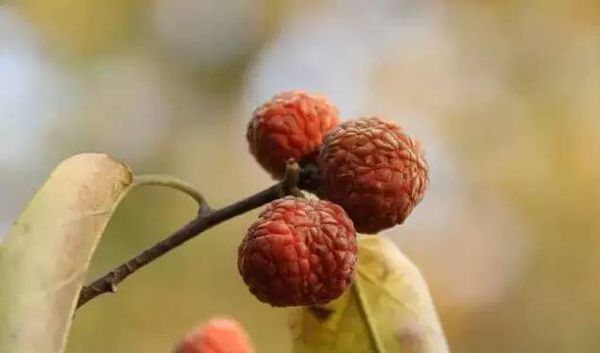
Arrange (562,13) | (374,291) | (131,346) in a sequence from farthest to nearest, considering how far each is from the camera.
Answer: (562,13)
(131,346)
(374,291)

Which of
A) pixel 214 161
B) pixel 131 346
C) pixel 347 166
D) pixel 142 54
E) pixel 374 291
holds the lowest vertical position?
pixel 131 346

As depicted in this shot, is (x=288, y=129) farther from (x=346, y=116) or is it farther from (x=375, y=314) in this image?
(x=346, y=116)

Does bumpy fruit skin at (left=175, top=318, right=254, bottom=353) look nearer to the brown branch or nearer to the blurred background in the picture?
the brown branch

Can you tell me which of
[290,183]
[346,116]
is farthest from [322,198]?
[346,116]

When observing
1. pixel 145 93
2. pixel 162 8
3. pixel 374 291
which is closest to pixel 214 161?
pixel 145 93

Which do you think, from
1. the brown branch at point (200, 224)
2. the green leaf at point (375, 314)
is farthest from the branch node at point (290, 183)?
the green leaf at point (375, 314)

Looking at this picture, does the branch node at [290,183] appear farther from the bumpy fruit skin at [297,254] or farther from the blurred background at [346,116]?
the blurred background at [346,116]

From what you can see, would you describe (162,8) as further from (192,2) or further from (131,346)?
(131,346)
